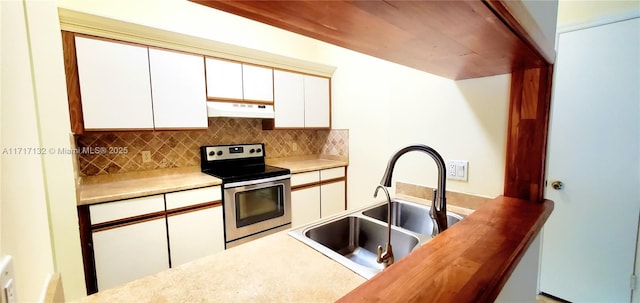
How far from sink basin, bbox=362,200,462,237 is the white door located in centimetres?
100

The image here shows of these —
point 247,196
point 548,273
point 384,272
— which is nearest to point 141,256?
point 247,196

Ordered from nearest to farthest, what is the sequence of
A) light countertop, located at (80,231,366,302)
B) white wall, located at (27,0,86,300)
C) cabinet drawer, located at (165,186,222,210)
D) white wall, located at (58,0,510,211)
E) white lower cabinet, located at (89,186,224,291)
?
light countertop, located at (80,231,366,302) → white wall, located at (27,0,86,300) → white wall, located at (58,0,510,211) → white lower cabinet, located at (89,186,224,291) → cabinet drawer, located at (165,186,222,210)

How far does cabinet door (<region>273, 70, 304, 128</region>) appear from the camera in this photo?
2.66 m

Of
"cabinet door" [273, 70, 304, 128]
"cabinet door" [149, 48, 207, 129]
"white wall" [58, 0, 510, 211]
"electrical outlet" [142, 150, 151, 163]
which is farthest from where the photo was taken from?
"cabinet door" [273, 70, 304, 128]

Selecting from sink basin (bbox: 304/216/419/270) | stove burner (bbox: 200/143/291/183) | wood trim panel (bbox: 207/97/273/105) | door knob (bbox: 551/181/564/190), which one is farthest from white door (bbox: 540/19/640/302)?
wood trim panel (bbox: 207/97/273/105)

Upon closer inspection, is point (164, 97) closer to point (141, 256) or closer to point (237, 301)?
point (141, 256)

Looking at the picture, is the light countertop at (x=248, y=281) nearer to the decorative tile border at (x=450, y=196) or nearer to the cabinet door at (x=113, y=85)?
the decorative tile border at (x=450, y=196)

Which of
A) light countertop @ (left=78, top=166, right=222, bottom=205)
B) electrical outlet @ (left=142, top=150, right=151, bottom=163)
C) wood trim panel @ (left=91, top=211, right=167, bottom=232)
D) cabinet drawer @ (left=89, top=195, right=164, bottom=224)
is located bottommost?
wood trim panel @ (left=91, top=211, right=167, bottom=232)

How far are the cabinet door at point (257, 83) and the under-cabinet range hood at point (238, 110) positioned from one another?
0.28 feet

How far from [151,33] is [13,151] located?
178cm

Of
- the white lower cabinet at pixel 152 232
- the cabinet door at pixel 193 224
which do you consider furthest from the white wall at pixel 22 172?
the cabinet door at pixel 193 224

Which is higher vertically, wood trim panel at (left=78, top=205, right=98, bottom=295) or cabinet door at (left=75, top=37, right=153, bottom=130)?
cabinet door at (left=75, top=37, right=153, bottom=130)

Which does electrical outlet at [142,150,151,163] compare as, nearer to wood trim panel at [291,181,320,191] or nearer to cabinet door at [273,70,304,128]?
cabinet door at [273,70,304,128]

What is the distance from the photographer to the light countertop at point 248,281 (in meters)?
0.69
